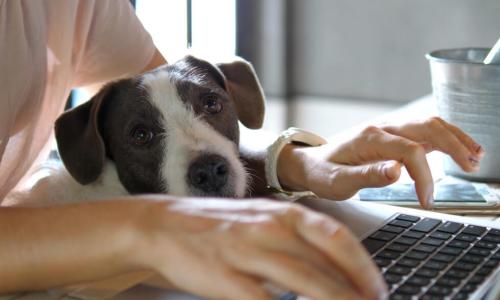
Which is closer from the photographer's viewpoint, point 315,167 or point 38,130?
point 315,167

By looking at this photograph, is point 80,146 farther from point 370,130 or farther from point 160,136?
point 370,130

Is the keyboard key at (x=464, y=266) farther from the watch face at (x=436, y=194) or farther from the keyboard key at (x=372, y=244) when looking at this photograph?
the watch face at (x=436, y=194)

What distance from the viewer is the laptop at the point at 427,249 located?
0.66m

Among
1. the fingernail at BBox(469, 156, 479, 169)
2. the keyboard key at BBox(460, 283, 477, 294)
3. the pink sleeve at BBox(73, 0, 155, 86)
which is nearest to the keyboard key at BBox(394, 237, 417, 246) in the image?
the keyboard key at BBox(460, 283, 477, 294)

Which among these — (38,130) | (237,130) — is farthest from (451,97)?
(38,130)

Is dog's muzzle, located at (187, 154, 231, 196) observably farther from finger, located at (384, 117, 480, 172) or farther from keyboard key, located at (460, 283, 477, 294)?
keyboard key, located at (460, 283, 477, 294)

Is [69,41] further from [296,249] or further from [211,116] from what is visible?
[296,249]

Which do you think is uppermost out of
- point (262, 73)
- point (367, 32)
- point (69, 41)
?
point (69, 41)

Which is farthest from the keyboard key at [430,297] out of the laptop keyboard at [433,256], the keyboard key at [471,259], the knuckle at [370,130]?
the knuckle at [370,130]

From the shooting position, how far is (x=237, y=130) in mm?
1123

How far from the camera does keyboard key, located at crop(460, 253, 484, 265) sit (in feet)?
2.37

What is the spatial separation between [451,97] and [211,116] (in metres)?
0.36

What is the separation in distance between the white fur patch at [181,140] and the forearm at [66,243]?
305mm

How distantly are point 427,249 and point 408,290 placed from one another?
113mm
